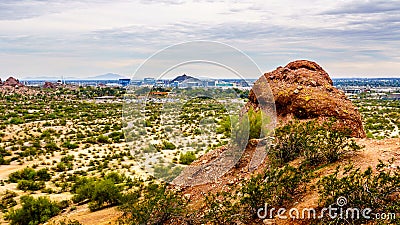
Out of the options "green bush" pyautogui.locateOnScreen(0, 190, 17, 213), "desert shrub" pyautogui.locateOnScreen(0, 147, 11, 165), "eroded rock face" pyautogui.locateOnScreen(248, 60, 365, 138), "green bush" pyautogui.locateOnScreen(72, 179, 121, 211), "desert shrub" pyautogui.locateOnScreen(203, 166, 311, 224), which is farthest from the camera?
"desert shrub" pyautogui.locateOnScreen(0, 147, 11, 165)

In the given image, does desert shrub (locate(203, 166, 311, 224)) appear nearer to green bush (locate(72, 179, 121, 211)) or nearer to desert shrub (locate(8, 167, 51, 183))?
green bush (locate(72, 179, 121, 211))

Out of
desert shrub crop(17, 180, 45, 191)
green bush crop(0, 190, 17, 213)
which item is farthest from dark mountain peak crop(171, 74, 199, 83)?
desert shrub crop(17, 180, 45, 191)

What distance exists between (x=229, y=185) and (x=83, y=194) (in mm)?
A: 6570

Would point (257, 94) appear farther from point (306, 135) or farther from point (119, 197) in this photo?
point (119, 197)

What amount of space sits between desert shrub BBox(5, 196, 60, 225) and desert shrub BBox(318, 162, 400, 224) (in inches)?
335

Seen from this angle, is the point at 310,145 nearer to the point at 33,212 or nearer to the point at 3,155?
the point at 33,212

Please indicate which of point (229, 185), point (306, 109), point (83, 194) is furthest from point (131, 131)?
point (306, 109)

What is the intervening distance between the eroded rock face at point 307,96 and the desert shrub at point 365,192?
180 inches

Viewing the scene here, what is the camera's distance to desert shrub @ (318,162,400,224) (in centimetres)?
585

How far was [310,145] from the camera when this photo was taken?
858 centimetres

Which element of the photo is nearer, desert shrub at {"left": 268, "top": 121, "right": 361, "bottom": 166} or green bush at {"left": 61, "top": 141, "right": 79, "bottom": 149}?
desert shrub at {"left": 268, "top": 121, "right": 361, "bottom": 166}

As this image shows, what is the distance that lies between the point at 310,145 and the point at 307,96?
3.27m

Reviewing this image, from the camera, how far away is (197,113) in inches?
1480

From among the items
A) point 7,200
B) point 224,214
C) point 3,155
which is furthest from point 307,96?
point 3,155
